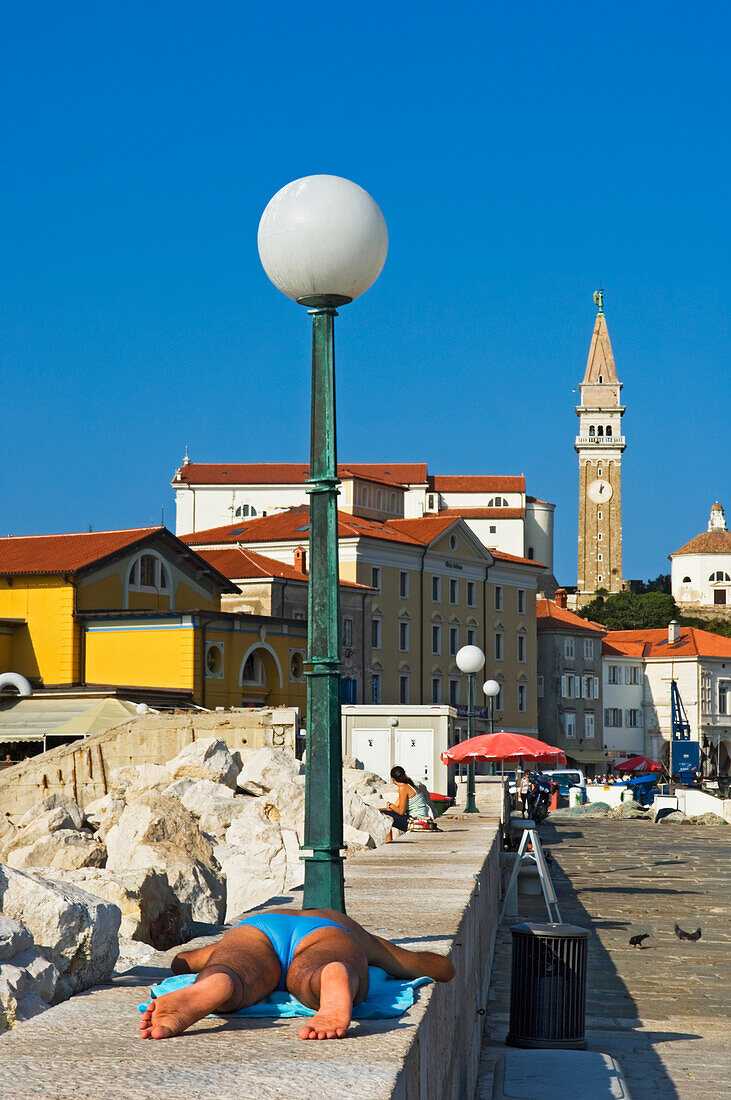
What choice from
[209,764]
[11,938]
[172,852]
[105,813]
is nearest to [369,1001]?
[11,938]

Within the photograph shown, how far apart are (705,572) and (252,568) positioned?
90.5 metres

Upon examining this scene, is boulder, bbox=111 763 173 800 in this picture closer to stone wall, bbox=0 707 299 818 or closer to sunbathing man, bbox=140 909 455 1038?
stone wall, bbox=0 707 299 818

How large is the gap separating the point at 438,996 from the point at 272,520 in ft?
230

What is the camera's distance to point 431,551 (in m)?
70.8

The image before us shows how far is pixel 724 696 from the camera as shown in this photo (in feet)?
309

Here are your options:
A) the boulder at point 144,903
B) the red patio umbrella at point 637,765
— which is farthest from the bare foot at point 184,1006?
the red patio umbrella at point 637,765

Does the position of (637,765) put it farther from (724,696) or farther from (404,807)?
(404,807)

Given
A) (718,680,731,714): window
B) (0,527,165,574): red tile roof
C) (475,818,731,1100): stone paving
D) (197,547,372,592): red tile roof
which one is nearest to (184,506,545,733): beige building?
(197,547,372,592): red tile roof

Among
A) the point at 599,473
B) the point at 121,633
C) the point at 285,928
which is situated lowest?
the point at 285,928

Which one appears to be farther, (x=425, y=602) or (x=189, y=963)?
(x=425, y=602)

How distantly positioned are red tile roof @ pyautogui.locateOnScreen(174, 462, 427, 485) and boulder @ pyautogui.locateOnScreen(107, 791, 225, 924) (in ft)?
312

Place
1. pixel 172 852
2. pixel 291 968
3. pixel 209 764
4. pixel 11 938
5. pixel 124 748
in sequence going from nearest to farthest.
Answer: pixel 291 968
pixel 11 938
pixel 172 852
pixel 209 764
pixel 124 748

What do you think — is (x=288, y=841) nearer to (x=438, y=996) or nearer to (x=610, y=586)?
(x=438, y=996)

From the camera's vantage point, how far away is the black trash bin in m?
7.22
